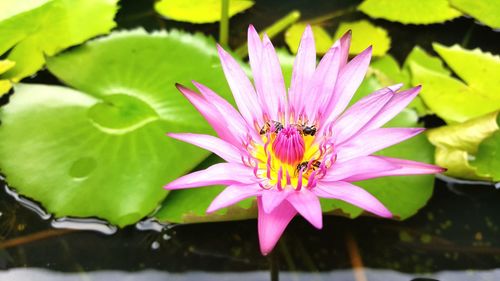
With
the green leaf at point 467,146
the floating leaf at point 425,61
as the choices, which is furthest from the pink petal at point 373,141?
the floating leaf at point 425,61

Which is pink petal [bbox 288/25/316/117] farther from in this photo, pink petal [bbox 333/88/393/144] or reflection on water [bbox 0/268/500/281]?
reflection on water [bbox 0/268/500/281]

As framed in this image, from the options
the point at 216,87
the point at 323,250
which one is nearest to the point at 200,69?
the point at 216,87

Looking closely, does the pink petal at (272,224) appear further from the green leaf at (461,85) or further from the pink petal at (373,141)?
the green leaf at (461,85)

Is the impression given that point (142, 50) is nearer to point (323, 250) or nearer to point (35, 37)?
point (35, 37)

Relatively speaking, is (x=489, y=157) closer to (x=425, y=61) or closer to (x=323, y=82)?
(x=425, y=61)

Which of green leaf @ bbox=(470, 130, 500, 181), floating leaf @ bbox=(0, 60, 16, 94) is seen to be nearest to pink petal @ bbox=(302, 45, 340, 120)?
green leaf @ bbox=(470, 130, 500, 181)

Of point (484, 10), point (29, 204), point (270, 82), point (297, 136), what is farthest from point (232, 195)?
point (484, 10)
